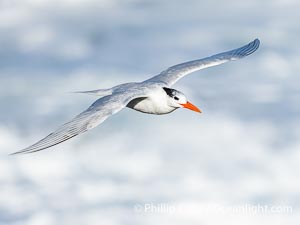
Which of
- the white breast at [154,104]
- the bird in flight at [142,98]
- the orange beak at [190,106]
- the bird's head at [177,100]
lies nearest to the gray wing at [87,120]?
the bird in flight at [142,98]

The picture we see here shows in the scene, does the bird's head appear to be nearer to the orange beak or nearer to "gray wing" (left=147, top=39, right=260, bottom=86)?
the orange beak

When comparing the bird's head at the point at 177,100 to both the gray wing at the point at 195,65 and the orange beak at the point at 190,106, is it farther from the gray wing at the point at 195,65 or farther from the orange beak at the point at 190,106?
the gray wing at the point at 195,65

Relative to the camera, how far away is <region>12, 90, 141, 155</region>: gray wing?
49.7ft

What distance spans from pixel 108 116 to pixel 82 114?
0.76 metres

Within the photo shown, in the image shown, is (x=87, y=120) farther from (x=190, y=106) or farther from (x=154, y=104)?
(x=190, y=106)

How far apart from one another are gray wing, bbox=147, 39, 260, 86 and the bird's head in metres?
1.85

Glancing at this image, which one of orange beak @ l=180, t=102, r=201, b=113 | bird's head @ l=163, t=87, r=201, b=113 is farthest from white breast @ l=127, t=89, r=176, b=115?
orange beak @ l=180, t=102, r=201, b=113

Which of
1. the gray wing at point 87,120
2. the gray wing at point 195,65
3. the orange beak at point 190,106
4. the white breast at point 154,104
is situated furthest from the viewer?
the gray wing at point 195,65

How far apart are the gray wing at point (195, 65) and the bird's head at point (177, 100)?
185 centimetres

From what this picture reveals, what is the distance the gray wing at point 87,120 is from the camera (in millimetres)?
15156

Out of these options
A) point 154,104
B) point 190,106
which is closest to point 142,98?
point 154,104

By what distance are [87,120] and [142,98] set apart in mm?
3338

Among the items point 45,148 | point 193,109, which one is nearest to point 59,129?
point 45,148

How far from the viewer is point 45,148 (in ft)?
48.7
